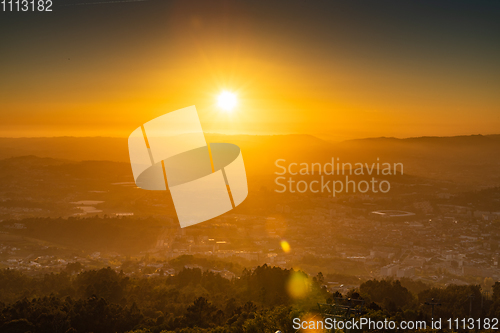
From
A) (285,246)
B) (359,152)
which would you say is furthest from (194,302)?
(359,152)

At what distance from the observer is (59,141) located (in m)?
27.7

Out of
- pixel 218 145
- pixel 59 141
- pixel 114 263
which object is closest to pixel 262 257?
pixel 114 263

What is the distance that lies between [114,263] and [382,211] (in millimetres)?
16269

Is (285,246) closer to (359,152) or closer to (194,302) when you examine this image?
(194,302)

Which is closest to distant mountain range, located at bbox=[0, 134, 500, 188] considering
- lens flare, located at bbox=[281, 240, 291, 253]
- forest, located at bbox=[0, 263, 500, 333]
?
lens flare, located at bbox=[281, 240, 291, 253]

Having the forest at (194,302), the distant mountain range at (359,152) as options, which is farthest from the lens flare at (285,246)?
the forest at (194,302)

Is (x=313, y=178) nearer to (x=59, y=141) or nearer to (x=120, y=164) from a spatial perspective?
(x=120, y=164)

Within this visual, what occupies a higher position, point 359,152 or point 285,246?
point 359,152

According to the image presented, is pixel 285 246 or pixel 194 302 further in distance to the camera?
pixel 285 246

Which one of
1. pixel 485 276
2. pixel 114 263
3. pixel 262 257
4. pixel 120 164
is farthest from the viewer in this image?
pixel 120 164

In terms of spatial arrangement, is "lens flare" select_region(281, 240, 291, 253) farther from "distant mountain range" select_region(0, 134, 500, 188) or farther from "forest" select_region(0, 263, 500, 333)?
"forest" select_region(0, 263, 500, 333)

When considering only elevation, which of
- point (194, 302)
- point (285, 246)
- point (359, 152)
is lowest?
point (285, 246)

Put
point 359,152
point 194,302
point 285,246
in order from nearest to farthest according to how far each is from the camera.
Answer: point 194,302
point 285,246
point 359,152

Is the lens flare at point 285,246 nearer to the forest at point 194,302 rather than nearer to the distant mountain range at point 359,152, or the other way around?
the distant mountain range at point 359,152
